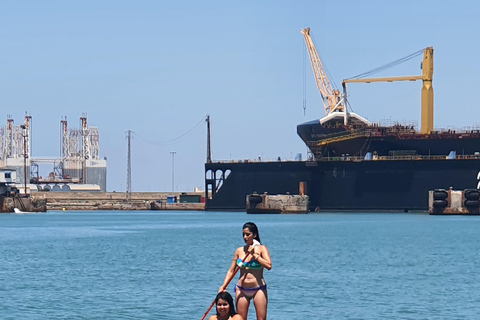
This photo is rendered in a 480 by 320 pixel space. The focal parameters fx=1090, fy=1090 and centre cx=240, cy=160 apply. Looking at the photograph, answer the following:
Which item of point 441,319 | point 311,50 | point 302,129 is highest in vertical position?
point 311,50

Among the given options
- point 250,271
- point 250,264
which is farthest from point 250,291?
point 250,264

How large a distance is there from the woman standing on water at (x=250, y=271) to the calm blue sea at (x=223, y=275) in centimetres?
1026

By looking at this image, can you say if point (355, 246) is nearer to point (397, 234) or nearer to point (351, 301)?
point (397, 234)

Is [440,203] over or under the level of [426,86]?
under

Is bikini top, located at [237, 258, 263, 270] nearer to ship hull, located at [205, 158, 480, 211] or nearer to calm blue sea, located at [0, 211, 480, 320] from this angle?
calm blue sea, located at [0, 211, 480, 320]

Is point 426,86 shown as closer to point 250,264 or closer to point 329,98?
point 329,98

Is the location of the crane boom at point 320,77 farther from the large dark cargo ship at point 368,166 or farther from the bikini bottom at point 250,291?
the bikini bottom at point 250,291

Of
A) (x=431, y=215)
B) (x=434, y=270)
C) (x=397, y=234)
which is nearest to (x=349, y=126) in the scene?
(x=431, y=215)

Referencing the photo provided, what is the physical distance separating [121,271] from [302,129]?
78830 millimetres

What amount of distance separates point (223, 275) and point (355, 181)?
241ft

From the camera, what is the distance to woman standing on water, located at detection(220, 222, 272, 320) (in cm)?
2136

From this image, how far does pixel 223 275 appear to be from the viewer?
45.6 metres

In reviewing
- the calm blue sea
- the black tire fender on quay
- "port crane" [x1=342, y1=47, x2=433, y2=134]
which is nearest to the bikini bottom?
the calm blue sea

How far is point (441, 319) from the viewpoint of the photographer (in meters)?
31.8
